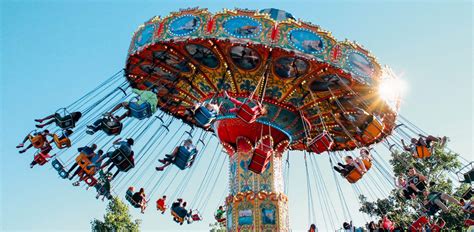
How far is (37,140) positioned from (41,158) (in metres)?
0.42

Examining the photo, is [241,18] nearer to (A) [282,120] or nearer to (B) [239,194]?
(A) [282,120]

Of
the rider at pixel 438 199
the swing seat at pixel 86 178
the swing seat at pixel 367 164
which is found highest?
the swing seat at pixel 367 164

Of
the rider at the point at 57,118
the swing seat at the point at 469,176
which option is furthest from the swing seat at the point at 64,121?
the swing seat at the point at 469,176

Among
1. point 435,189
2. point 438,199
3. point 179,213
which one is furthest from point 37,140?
point 435,189

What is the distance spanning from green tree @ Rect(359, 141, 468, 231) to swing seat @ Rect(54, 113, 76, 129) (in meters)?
12.1

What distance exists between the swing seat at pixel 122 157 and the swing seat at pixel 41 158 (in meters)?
2.02

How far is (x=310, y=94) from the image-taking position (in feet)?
41.3

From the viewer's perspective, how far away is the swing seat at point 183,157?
10.5 meters

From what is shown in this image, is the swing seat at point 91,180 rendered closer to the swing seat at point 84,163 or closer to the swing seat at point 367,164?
the swing seat at point 84,163

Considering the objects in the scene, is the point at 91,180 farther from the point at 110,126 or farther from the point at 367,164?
the point at 367,164

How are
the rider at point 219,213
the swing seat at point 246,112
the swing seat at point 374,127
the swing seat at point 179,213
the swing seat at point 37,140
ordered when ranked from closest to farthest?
the swing seat at point 246,112
the swing seat at point 37,140
the swing seat at point 374,127
the swing seat at point 179,213
the rider at point 219,213

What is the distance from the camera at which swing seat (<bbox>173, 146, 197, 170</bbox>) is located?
10.5 meters

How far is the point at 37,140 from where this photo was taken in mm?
11078

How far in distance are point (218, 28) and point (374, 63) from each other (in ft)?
13.0
